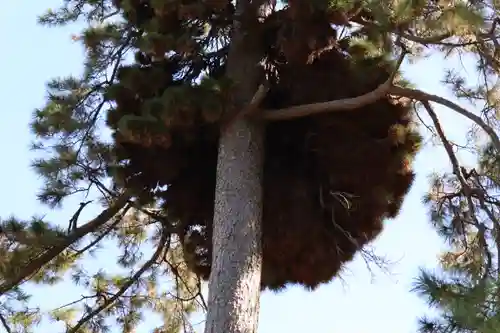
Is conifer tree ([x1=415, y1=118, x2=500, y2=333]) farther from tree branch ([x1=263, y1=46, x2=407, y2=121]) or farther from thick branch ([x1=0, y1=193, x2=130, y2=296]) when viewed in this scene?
thick branch ([x1=0, y1=193, x2=130, y2=296])

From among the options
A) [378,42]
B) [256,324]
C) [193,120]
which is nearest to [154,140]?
[193,120]

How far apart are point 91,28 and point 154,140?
1.19 metres

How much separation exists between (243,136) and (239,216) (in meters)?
0.50

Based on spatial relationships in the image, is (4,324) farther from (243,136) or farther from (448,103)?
(448,103)

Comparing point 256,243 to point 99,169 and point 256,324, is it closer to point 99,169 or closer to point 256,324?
point 256,324

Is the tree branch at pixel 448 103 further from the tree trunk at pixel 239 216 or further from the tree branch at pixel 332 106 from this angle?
the tree trunk at pixel 239 216

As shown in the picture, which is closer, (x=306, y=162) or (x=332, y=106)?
(x=332, y=106)

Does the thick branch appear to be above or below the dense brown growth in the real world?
below

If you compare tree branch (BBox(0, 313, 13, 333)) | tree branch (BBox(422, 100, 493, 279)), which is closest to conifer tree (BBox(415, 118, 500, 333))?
tree branch (BBox(422, 100, 493, 279))

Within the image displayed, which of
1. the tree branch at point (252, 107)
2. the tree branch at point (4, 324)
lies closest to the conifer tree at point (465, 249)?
the tree branch at point (252, 107)

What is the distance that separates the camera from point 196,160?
505cm

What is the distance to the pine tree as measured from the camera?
4.45 metres

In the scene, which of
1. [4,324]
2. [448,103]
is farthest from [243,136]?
[4,324]

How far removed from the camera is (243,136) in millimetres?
4734
